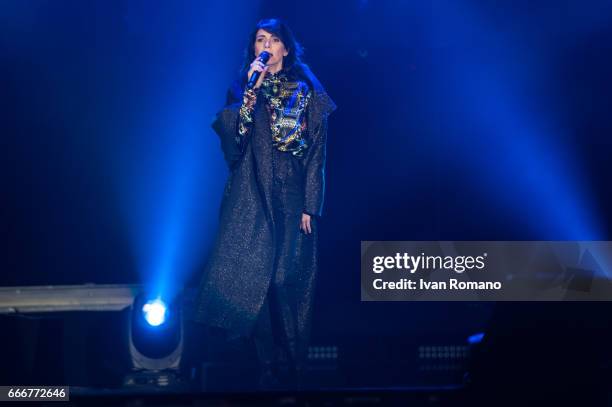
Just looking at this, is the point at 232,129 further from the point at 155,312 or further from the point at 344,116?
the point at 344,116

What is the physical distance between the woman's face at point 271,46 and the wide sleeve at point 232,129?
0.72 feet

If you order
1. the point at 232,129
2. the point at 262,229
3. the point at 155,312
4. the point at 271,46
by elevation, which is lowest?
the point at 155,312

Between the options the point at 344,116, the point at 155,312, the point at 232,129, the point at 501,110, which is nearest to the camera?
the point at 232,129

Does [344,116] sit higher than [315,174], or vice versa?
[344,116]

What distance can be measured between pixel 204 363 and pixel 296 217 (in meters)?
0.83

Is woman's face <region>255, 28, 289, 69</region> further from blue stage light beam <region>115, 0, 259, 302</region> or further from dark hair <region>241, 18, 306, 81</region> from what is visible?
blue stage light beam <region>115, 0, 259, 302</region>

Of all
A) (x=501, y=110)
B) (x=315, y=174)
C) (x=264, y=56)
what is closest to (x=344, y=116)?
(x=501, y=110)

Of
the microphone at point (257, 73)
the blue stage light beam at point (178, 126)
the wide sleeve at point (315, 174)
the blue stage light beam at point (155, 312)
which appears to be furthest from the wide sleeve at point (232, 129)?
the blue stage light beam at point (178, 126)

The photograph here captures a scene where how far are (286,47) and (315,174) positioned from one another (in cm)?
66

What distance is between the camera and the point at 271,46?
12.1 ft

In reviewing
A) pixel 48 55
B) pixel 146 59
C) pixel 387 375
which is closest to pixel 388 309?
pixel 387 375

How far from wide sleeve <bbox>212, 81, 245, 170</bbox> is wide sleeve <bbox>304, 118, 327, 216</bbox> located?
1.10ft

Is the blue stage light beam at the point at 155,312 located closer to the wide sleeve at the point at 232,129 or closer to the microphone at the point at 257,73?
the wide sleeve at the point at 232,129

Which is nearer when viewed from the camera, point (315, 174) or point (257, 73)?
point (257, 73)
